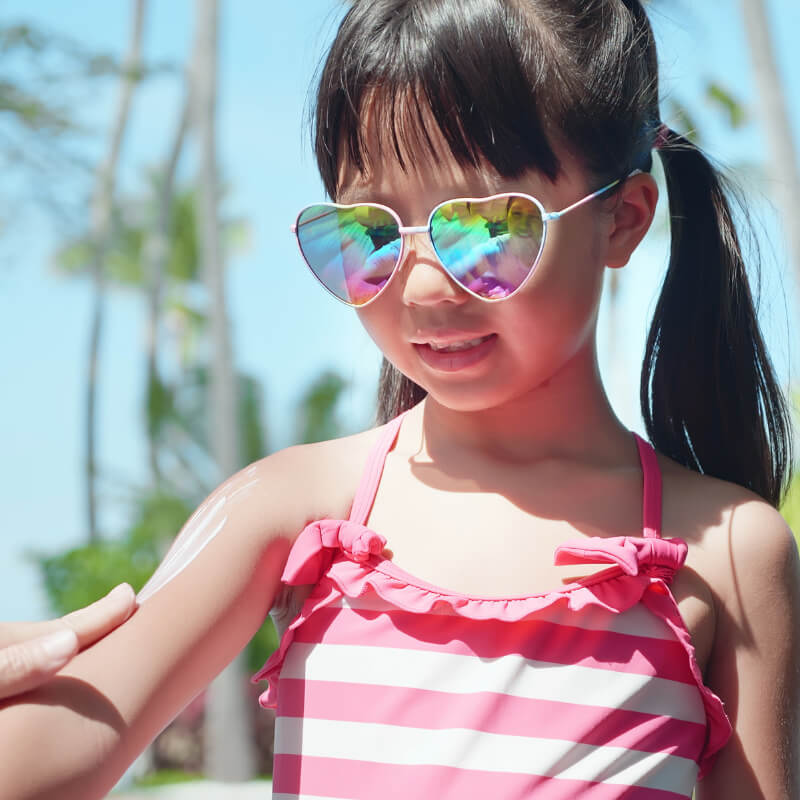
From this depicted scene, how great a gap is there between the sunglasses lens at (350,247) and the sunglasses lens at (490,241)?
0.23 feet

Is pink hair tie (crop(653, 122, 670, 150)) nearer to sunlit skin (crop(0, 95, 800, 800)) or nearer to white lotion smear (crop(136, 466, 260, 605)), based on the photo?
sunlit skin (crop(0, 95, 800, 800))

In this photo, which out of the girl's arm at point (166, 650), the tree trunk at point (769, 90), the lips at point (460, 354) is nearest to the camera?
the girl's arm at point (166, 650)

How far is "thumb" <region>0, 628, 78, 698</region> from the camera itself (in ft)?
3.87

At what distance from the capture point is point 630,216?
1.52m

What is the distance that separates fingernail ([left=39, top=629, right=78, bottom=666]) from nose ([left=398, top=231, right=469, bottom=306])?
545mm

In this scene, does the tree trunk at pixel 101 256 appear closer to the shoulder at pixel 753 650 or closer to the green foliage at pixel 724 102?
the green foliage at pixel 724 102

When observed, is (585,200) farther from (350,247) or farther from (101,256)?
(101,256)

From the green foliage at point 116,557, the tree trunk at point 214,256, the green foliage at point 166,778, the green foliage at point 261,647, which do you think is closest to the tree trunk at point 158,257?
the green foliage at point 116,557

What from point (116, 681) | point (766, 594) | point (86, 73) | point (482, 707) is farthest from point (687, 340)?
point (86, 73)

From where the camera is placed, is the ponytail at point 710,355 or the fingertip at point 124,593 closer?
the fingertip at point 124,593

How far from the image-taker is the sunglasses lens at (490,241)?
1.31 m

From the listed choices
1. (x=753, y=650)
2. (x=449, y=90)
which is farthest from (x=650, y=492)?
(x=449, y=90)

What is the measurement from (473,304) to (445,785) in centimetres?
56

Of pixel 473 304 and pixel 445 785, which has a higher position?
pixel 473 304
